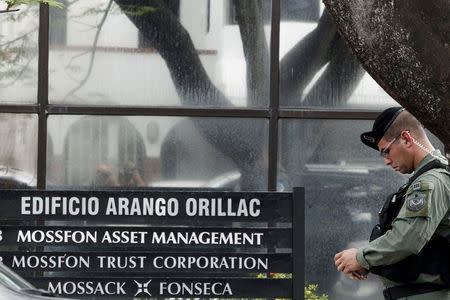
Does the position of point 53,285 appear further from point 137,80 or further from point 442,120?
point 442,120

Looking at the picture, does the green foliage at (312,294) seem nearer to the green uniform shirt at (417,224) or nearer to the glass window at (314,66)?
the glass window at (314,66)

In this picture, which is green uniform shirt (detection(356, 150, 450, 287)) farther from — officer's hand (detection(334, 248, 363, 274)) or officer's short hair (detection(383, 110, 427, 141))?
officer's short hair (detection(383, 110, 427, 141))

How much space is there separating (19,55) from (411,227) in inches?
196

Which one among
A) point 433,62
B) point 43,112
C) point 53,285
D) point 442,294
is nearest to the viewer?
point 433,62

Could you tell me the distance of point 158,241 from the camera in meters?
7.08

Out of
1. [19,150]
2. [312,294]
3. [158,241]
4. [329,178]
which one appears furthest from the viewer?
[329,178]

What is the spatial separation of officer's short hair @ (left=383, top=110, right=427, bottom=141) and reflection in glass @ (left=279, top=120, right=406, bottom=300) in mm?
3708

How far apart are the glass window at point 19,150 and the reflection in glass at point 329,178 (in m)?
2.21

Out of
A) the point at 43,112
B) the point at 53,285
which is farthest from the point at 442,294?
the point at 43,112

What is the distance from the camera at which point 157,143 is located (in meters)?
9.08

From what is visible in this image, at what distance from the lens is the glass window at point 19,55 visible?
8.99 m

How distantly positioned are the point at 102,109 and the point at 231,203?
2.37m

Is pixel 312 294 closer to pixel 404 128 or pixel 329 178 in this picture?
pixel 329 178

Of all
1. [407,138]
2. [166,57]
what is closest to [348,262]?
[407,138]
